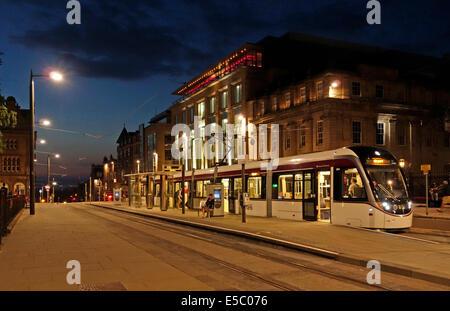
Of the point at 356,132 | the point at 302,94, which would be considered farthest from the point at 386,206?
the point at 302,94

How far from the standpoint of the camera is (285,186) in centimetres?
2377

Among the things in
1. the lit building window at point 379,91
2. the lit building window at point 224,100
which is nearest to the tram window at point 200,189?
the lit building window at point 379,91

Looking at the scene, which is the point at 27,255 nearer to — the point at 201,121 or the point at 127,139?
the point at 201,121

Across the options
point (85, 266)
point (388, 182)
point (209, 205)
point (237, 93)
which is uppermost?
point (237, 93)

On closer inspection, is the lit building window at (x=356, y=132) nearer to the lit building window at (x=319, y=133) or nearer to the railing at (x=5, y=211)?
the lit building window at (x=319, y=133)

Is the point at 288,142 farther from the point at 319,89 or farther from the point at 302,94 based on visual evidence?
the point at 319,89

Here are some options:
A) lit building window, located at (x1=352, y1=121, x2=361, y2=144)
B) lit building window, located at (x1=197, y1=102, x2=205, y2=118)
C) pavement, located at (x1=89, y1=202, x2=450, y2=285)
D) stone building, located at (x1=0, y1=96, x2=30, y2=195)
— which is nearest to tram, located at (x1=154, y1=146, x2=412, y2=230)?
pavement, located at (x1=89, y1=202, x2=450, y2=285)

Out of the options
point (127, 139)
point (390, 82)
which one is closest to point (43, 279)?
point (390, 82)

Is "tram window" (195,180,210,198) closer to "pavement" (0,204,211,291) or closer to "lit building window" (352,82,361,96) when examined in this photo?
"lit building window" (352,82,361,96)

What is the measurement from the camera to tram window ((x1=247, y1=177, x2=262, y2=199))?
85.8 ft

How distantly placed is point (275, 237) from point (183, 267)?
19.8 feet

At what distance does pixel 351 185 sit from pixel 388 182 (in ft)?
4.60

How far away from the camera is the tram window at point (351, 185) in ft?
59.7

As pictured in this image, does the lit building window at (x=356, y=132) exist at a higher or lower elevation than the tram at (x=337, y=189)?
higher
